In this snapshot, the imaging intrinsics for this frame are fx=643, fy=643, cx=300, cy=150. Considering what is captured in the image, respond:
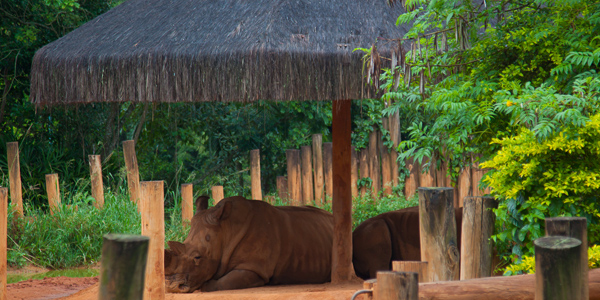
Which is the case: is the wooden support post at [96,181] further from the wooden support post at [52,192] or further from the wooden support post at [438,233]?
the wooden support post at [438,233]

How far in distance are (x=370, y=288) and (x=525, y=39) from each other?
2473mm

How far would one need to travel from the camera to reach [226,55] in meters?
5.25

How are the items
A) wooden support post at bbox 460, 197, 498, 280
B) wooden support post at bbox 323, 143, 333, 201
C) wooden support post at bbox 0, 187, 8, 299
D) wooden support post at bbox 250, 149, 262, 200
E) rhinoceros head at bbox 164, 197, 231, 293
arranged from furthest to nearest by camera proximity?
wooden support post at bbox 323, 143, 333, 201
wooden support post at bbox 250, 149, 262, 200
rhinoceros head at bbox 164, 197, 231, 293
wooden support post at bbox 0, 187, 8, 299
wooden support post at bbox 460, 197, 498, 280

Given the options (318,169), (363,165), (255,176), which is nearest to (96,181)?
(255,176)

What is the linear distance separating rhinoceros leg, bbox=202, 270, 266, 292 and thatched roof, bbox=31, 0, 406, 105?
179 centimetres

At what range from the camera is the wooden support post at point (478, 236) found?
438 cm

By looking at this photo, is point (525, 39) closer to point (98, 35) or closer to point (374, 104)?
point (98, 35)

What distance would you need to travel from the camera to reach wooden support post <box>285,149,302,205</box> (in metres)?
10.3

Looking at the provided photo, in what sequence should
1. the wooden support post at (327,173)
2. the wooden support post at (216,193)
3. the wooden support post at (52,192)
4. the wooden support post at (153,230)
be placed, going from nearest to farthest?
the wooden support post at (153,230), the wooden support post at (52,192), the wooden support post at (216,193), the wooden support post at (327,173)

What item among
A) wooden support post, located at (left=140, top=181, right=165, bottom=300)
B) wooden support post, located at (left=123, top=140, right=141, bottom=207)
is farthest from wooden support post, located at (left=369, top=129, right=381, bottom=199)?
wooden support post, located at (left=140, top=181, right=165, bottom=300)

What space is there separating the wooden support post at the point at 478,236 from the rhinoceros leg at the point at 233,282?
239 centimetres

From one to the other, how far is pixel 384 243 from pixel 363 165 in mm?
4460

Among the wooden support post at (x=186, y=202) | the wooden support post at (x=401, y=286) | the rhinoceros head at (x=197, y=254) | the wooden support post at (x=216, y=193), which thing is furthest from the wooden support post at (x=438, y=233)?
the wooden support post at (x=216, y=193)

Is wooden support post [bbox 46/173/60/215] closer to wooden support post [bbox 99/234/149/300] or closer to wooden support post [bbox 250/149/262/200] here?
wooden support post [bbox 250/149/262/200]
